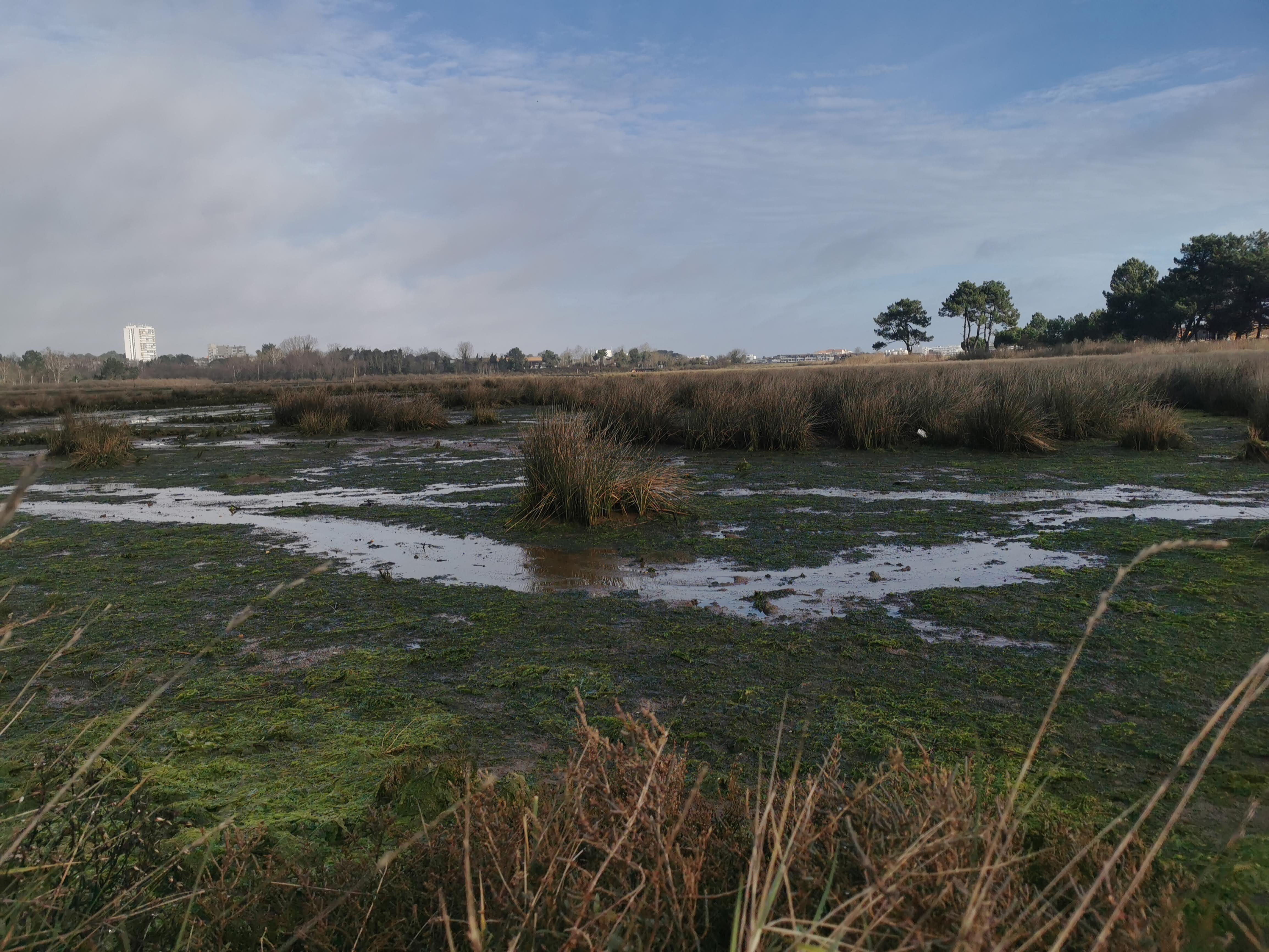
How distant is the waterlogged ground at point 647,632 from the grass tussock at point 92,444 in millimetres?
3789

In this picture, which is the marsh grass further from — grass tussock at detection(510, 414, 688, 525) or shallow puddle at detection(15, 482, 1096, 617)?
grass tussock at detection(510, 414, 688, 525)

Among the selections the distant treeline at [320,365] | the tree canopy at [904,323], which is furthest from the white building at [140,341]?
the tree canopy at [904,323]

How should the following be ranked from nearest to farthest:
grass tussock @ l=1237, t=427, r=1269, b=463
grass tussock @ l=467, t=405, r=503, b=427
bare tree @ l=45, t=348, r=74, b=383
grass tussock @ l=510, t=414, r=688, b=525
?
grass tussock @ l=510, t=414, r=688, b=525, grass tussock @ l=1237, t=427, r=1269, b=463, grass tussock @ l=467, t=405, r=503, b=427, bare tree @ l=45, t=348, r=74, b=383

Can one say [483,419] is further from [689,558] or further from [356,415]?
[689,558]

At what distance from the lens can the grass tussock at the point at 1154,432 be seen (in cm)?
959

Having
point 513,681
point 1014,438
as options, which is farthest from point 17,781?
point 1014,438

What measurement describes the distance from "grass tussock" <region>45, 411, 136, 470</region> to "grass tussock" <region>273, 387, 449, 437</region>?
10.9 ft

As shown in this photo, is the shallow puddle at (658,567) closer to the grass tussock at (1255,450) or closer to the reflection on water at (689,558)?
the reflection on water at (689,558)

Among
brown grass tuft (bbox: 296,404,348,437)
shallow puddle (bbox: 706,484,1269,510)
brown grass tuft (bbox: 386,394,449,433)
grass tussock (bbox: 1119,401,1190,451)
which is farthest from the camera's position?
brown grass tuft (bbox: 386,394,449,433)

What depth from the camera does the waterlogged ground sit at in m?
2.54

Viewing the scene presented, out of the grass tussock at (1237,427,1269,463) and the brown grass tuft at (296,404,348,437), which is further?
the brown grass tuft at (296,404,348,437)

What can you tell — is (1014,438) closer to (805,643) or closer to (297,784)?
(805,643)

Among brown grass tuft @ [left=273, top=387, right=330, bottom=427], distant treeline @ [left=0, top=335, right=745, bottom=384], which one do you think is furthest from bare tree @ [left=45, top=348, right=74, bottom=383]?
brown grass tuft @ [left=273, top=387, right=330, bottom=427]

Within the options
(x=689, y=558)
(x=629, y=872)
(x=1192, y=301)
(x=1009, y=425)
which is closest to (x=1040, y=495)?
(x=1009, y=425)
